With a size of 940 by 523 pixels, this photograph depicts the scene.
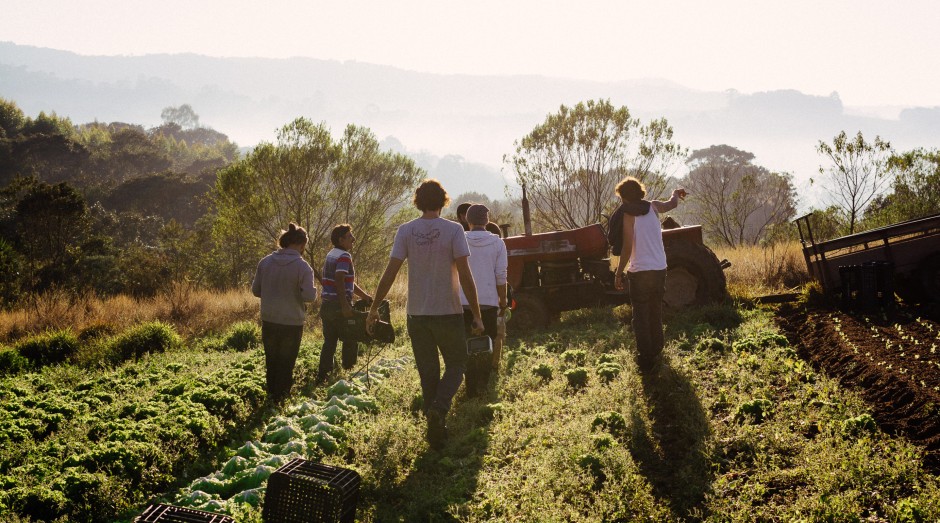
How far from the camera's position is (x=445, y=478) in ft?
15.4

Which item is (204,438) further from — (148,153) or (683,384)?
(148,153)

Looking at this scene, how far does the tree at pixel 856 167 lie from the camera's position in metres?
20.4

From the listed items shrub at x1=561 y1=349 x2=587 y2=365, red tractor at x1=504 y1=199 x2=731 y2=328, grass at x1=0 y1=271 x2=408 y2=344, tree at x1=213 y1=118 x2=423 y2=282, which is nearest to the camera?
shrub at x1=561 y1=349 x2=587 y2=365

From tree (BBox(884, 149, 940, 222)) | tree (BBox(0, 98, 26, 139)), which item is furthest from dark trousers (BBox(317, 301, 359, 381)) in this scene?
tree (BBox(0, 98, 26, 139))

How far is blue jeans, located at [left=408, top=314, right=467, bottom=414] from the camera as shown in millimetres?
4895

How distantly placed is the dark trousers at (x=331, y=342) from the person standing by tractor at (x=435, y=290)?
2.21 m

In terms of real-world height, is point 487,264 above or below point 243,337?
above

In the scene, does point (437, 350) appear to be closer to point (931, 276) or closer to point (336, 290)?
point (336, 290)

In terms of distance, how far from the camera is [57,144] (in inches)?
1807

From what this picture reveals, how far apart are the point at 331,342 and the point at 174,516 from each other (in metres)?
4.17

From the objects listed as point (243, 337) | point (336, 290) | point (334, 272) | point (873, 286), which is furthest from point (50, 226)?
point (873, 286)

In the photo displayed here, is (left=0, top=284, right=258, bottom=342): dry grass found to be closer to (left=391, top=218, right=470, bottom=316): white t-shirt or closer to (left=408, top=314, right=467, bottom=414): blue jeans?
(left=408, top=314, right=467, bottom=414): blue jeans

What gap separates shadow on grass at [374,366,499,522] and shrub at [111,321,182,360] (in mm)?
7338

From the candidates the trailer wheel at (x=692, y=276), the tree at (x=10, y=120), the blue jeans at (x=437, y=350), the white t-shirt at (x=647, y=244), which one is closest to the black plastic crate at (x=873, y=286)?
the trailer wheel at (x=692, y=276)
